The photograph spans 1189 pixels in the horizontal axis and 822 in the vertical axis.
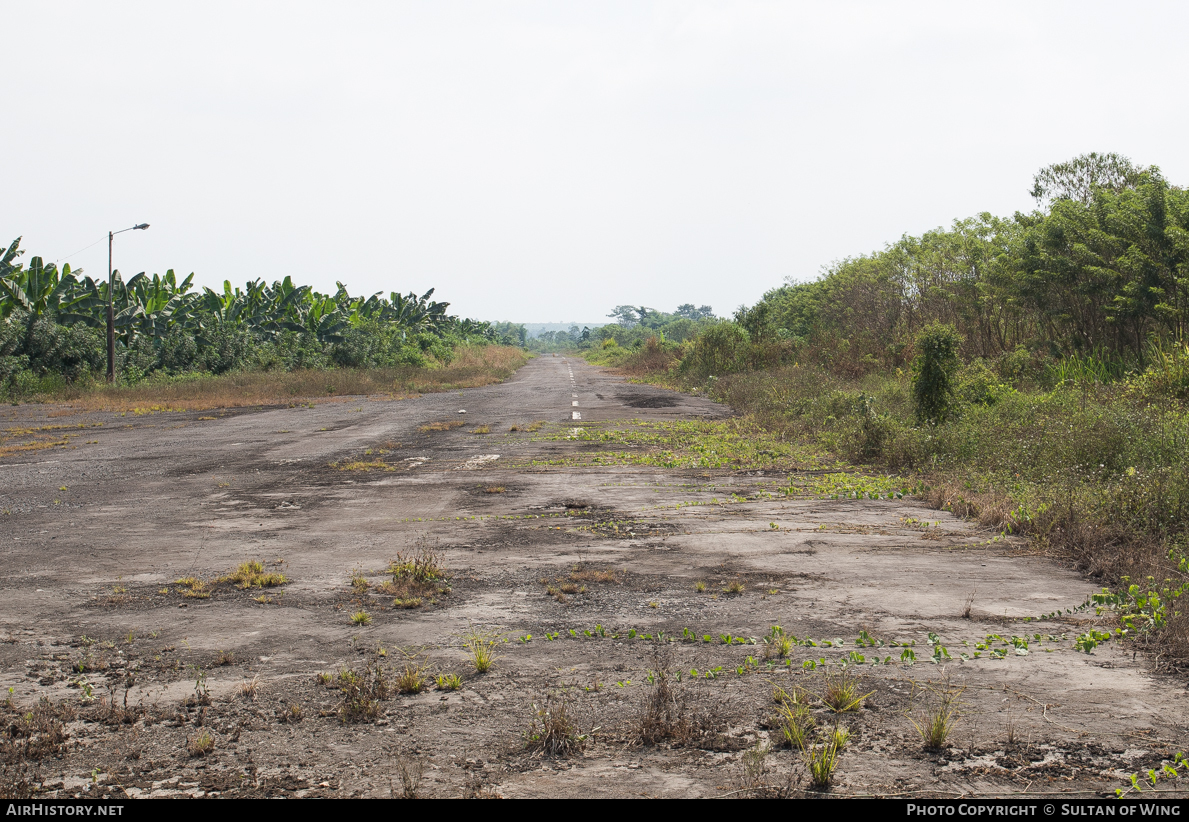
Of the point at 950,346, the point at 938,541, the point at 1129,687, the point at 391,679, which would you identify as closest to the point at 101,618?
the point at 391,679

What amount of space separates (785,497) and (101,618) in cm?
766

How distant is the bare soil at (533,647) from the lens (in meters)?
3.69

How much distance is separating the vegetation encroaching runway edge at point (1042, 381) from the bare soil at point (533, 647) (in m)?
0.68

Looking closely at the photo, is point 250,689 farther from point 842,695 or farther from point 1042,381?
point 1042,381

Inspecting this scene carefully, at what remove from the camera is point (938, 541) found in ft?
26.3

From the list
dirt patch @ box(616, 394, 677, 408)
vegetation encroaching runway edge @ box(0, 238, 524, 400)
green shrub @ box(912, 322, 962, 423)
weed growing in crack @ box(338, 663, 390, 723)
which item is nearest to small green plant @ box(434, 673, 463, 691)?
weed growing in crack @ box(338, 663, 390, 723)

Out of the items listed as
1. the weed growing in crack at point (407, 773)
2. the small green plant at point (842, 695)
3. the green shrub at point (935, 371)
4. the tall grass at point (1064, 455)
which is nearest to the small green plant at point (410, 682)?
the weed growing in crack at point (407, 773)

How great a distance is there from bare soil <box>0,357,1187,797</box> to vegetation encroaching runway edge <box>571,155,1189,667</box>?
2.23ft

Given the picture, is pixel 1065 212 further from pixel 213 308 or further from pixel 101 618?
pixel 213 308

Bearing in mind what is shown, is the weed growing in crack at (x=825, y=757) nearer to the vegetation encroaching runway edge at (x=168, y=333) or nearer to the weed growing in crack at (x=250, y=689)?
the weed growing in crack at (x=250, y=689)

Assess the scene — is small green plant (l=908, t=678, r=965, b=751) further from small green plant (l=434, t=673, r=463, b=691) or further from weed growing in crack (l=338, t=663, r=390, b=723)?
weed growing in crack (l=338, t=663, r=390, b=723)

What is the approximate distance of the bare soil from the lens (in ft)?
12.1

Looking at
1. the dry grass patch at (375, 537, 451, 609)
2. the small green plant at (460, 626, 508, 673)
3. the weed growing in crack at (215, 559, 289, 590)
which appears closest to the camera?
the small green plant at (460, 626, 508, 673)

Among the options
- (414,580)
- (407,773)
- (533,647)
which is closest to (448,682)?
(533,647)
